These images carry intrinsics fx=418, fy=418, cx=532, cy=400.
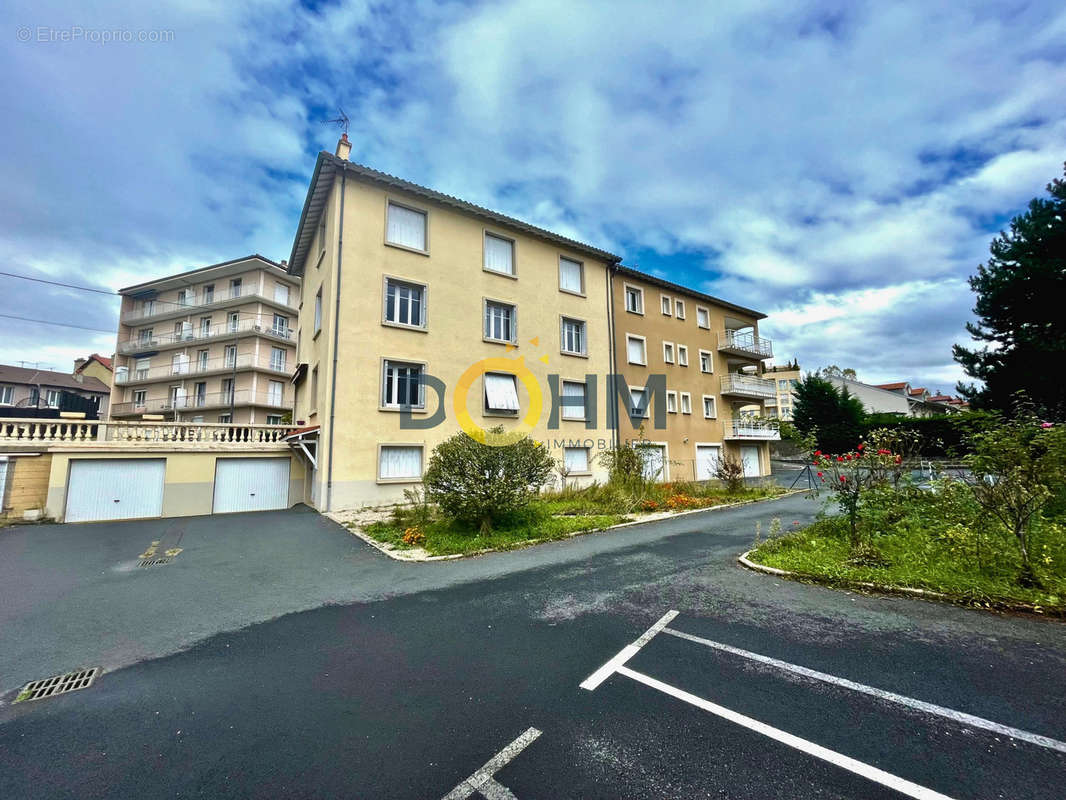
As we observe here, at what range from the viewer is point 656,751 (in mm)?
2461

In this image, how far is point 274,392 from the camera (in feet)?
107

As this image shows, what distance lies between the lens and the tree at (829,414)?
31312 millimetres

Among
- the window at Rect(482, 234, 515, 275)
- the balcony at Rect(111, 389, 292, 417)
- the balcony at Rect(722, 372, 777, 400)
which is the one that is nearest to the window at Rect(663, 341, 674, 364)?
the balcony at Rect(722, 372, 777, 400)

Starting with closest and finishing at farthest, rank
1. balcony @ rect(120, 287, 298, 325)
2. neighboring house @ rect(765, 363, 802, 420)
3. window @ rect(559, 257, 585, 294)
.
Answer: window @ rect(559, 257, 585, 294), balcony @ rect(120, 287, 298, 325), neighboring house @ rect(765, 363, 802, 420)

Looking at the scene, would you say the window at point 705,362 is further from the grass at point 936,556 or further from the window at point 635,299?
the grass at point 936,556

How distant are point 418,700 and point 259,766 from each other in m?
0.98

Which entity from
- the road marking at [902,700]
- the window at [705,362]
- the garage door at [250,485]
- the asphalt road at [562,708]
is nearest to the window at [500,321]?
the garage door at [250,485]

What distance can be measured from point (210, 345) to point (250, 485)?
24.8m

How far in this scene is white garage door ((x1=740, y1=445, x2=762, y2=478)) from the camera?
86.9 ft

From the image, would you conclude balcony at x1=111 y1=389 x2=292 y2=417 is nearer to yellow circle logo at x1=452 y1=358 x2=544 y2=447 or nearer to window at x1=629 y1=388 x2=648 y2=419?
yellow circle logo at x1=452 y1=358 x2=544 y2=447

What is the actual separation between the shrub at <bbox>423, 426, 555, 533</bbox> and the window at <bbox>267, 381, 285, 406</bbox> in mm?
29000

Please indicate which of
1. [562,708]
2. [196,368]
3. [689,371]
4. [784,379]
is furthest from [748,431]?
[784,379]

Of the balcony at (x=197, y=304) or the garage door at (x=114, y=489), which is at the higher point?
the balcony at (x=197, y=304)

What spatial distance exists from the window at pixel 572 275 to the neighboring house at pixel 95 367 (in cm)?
5065
